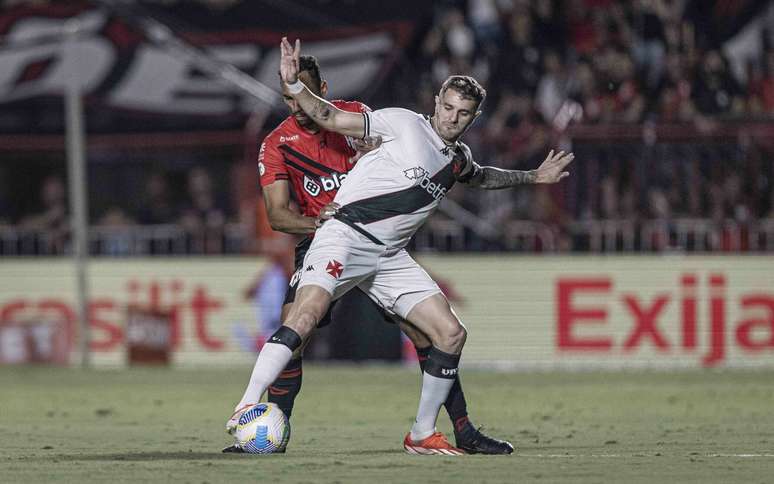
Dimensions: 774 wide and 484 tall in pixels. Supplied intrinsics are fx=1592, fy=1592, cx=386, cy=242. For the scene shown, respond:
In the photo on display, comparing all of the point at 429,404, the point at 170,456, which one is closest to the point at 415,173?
the point at 429,404

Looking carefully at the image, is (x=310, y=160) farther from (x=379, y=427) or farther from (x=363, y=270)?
(x=379, y=427)

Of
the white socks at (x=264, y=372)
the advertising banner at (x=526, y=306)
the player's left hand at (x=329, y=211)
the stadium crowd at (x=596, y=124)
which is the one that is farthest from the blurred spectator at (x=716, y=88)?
the white socks at (x=264, y=372)

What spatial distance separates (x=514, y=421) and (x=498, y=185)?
9.73ft

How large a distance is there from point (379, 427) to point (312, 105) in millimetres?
3620

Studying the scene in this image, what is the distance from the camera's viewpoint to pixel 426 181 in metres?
8.97

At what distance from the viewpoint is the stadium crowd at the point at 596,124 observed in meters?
18.1

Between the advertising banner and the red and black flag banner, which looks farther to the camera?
the red and black flag banner

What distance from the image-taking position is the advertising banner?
61.1ft

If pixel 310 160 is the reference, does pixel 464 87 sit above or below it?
above

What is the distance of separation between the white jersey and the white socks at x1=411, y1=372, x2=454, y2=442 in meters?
0.83

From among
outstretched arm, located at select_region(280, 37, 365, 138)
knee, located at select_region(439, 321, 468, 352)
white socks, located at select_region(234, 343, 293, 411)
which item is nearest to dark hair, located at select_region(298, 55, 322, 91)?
outstretched arm, located at select_region(280, 37, 365, 138)

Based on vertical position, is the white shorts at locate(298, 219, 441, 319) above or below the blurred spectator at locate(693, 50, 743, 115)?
below

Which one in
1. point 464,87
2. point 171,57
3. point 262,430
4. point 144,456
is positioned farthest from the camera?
point 171,57

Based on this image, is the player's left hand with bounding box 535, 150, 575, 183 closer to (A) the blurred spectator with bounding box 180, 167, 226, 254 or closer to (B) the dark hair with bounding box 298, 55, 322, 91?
(B) the dark hair with bounding box 298, 55, 322, 91
